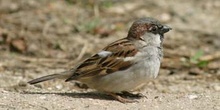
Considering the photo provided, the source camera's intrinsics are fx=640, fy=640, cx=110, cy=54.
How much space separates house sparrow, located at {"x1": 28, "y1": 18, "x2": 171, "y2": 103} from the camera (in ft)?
17.8

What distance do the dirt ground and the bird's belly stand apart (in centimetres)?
14

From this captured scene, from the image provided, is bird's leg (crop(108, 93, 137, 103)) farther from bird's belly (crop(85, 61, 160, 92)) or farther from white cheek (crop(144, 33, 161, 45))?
white cheek (crop(144, 33, 161, 45))

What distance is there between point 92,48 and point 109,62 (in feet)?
8.31

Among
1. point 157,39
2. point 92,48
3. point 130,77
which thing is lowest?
point 92,48

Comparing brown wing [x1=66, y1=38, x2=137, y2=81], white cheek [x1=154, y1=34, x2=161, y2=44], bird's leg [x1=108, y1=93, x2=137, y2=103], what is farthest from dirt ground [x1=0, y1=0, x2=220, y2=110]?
white cheek [x1=154, y1=34, x2=161, y2=44]

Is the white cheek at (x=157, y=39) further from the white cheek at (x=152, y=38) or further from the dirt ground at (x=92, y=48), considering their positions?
the dirt ground at (x=92, y=48)

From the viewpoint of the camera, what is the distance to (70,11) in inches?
362

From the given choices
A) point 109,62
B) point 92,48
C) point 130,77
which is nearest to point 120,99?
point 130,77

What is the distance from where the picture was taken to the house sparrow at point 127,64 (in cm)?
543

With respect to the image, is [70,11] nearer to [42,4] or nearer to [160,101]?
[42,4]

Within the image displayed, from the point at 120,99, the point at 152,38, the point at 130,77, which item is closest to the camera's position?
the point at 130,77

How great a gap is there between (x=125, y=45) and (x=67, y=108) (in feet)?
2.81

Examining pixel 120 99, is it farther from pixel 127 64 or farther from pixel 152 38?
pixel 152 38

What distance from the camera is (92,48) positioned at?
8.12m
